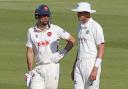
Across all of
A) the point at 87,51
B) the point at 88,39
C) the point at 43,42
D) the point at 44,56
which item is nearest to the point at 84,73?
the point at 87,51

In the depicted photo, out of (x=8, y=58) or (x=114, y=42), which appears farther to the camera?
(x=114, y=42)

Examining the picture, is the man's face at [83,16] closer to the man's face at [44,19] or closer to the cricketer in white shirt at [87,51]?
the cricketer in white shirt at [87,51]

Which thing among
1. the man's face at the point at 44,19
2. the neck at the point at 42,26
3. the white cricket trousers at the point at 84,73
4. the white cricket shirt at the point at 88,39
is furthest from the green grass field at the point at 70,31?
the man's face at the point at 44,19

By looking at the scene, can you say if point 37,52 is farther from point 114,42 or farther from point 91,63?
point 114,42

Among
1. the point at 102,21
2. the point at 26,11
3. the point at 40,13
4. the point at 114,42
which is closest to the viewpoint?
the point at 40,13

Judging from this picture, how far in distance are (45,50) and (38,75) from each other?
0.40 meters

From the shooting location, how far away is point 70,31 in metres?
22.9

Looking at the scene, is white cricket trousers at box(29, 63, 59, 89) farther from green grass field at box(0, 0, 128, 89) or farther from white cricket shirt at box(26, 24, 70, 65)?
green grass field at box(0, 0, 128, 89)

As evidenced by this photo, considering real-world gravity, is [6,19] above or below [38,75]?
below

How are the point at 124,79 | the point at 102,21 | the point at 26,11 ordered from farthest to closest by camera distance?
1. the point at 26,11
2. the point at 102,21
3. the point at 124,79

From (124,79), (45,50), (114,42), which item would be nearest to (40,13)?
(45,50)

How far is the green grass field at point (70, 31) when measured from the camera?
14.7 meters

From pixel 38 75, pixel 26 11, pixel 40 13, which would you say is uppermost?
pixel 40 13

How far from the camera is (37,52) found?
32.0ft
